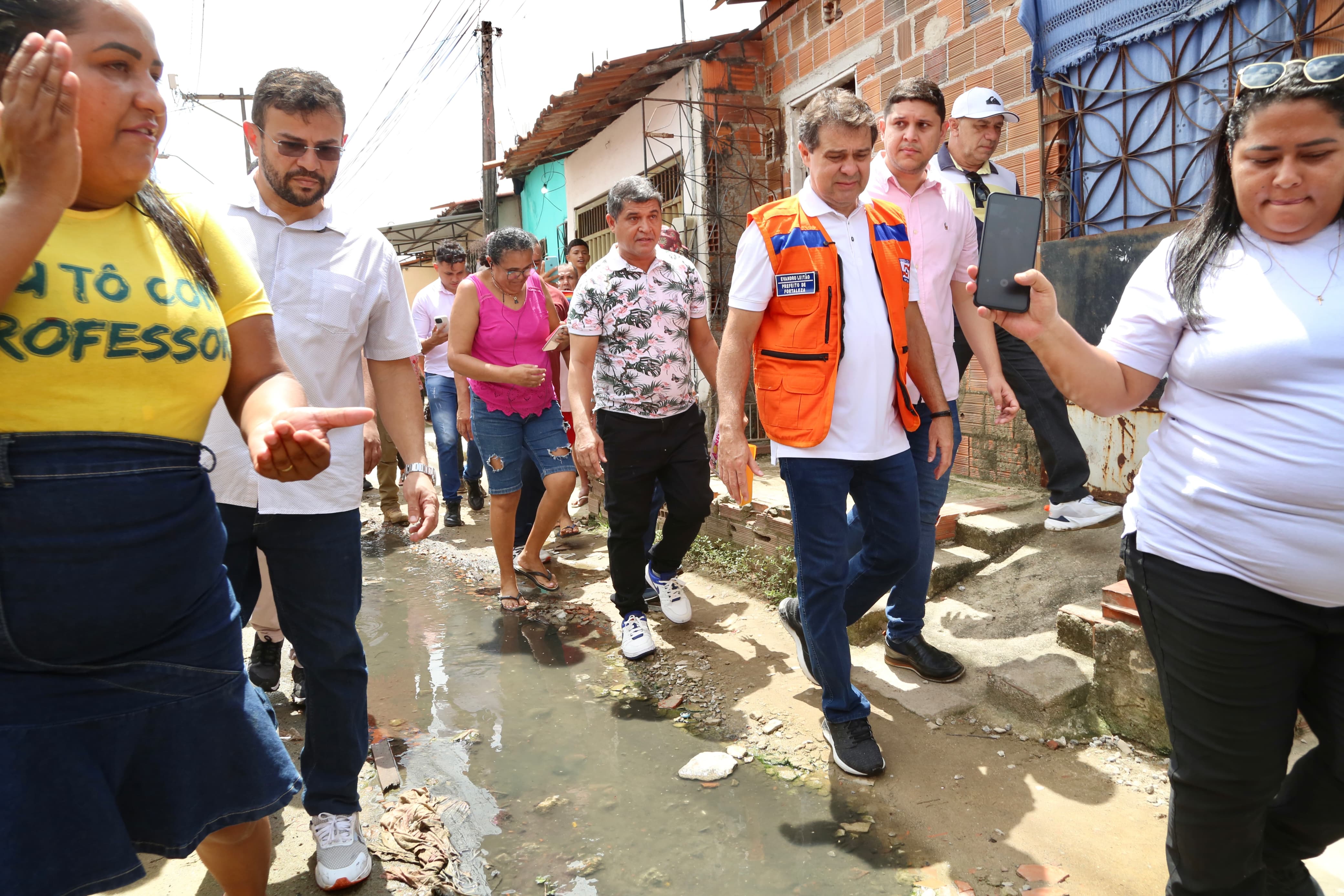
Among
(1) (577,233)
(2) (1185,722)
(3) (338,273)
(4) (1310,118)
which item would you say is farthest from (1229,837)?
(1) (577,233)

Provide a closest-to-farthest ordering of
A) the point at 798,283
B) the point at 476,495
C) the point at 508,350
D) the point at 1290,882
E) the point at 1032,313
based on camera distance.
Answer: the point at 1032,313
the point at 1290,882
the point at 798,283
the point at 508,350
the point at 476,495

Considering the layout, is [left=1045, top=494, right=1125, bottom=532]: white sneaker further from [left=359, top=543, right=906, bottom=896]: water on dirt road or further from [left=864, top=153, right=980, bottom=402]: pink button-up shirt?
[left=359, top=543, right=906, bottom=896]: water on dirt road

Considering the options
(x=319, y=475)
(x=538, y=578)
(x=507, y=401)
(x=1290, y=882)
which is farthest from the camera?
(x=538, y=578)

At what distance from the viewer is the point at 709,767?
2.97 meters

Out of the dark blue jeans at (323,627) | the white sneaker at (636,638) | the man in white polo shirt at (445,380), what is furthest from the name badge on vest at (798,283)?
the man in white polo shirt at (445,380)

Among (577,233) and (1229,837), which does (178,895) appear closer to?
(1229,837)

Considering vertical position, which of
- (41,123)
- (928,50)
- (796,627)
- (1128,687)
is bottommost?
(1128,687)

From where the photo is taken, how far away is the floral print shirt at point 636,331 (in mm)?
4004

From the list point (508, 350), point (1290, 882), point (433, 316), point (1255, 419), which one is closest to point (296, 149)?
point (1255, 419)

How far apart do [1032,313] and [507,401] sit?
346 cm

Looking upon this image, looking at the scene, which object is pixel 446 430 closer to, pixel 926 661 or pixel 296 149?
pixel 926 661

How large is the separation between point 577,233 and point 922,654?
973 cm

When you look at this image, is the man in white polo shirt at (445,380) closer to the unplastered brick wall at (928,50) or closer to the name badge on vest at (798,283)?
the unplastered brick wall at (928,50)

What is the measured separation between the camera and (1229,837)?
170 centimetres
